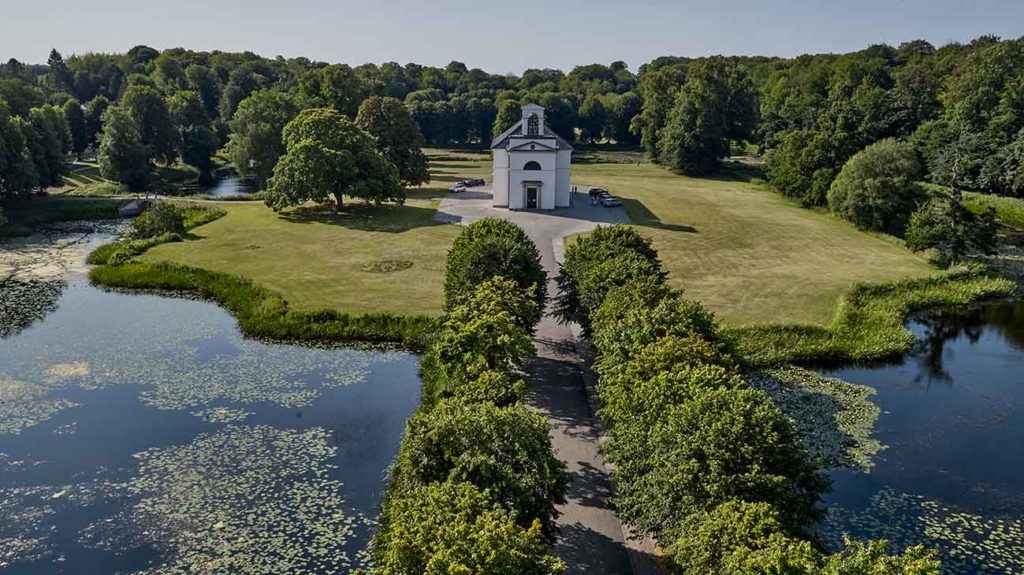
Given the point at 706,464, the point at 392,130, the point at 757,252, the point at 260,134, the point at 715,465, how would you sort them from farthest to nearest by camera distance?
1. the point at 392,130
2. the point at 260,134
3. the point at 757,252
4. the point at 706,464
5. the point at 715,465

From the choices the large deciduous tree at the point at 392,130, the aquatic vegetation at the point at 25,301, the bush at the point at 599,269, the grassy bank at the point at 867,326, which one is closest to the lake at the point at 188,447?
the aquatic vegetation at the point at 25,301

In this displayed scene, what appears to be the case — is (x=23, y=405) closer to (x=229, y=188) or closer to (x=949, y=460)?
(x=949, y=460)

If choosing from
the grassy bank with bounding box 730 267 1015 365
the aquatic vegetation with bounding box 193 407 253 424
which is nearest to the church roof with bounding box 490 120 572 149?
the grassy bank with bounding box 730 267 1015 365

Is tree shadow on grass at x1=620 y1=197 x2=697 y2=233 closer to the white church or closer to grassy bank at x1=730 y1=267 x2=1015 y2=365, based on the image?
the white church

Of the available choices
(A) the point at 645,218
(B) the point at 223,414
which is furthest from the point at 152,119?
(B) the point at 223,414

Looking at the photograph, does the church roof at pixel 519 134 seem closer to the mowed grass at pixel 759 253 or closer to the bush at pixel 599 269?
the mowed grass at pixel 759 253

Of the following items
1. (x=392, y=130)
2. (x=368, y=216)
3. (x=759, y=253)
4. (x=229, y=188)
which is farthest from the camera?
(x=229, y=188)

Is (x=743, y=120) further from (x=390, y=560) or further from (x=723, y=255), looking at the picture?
(x=390, y=560)

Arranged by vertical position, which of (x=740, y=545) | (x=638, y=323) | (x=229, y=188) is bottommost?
(x=740, y=545)
